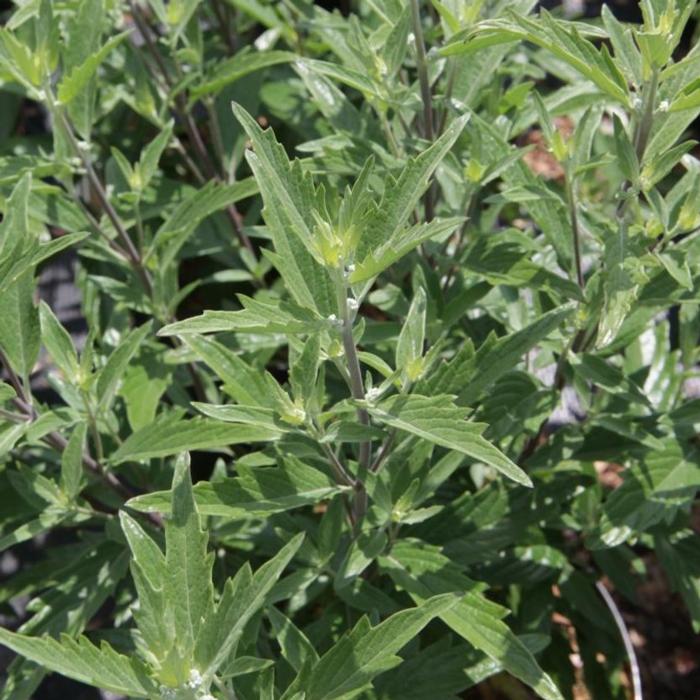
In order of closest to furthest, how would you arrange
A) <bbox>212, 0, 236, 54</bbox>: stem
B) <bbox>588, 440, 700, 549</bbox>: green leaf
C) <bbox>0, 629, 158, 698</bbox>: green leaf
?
<bbox>0, 629, 158, 698</bbox>: green leaf
<bbox>588, 440, 700, 549</bbox>: green leaf
<bbox>212, 0, 236, 54</bbox>: stem

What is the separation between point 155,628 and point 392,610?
477 mm

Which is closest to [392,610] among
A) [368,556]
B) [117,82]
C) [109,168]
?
[368,556]

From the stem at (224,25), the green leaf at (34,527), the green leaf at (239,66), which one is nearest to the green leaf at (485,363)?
the green leaf at (34,527)

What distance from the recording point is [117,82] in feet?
6.12

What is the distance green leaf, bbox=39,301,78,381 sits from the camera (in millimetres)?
1298

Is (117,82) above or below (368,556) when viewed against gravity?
above

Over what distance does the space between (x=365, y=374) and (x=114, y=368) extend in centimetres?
34

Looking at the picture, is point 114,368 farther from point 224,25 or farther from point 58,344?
point 224,25

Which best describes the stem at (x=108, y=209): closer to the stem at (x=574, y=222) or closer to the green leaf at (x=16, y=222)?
the green leaf at (x=16, y=222)

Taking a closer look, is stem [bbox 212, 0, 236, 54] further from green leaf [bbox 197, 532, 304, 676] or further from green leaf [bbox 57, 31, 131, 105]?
green leaf [bbox 197, 532, 304, 676]

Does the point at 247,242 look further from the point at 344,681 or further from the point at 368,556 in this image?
the point at 344,681

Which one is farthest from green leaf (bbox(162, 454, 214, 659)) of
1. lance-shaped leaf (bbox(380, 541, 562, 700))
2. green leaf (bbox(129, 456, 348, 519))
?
lance-shaped leaf (bbox(380, 541, 562, 700))

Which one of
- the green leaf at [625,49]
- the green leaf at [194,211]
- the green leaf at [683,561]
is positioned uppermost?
the green leaf at [625,49]

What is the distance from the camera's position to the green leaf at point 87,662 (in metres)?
0.88
